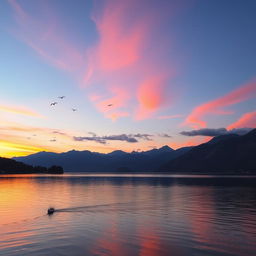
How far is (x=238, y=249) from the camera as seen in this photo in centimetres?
3166

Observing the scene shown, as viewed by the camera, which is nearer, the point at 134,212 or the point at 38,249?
Result: the point at 38,249

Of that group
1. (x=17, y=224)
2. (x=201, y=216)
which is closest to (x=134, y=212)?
(x=201, y=216)

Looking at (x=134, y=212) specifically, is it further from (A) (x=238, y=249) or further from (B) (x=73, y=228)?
(A) (x=238, y=249)

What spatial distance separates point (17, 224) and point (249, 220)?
38.6 metres

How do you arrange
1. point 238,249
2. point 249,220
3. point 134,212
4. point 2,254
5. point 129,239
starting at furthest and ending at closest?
point 134,212
point 249,220
point 129,239
point 238,249
point 2,254

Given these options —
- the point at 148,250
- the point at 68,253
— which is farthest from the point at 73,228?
the point at 148,250

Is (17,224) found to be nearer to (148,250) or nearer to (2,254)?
(2,254)

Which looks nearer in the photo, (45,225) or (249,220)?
(45,225)

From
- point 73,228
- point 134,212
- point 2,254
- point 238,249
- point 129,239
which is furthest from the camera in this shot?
point 134,212

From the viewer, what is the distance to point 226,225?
45.4 meters

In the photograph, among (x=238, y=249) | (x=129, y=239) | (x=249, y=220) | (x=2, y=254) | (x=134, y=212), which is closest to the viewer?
(x=2, y=254)

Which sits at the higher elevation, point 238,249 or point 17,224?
point 17,224

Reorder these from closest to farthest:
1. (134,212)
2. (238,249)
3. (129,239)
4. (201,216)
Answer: (238,249) < (129,239) < (201,216) < (134,212)

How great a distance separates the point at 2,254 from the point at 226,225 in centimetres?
3219
